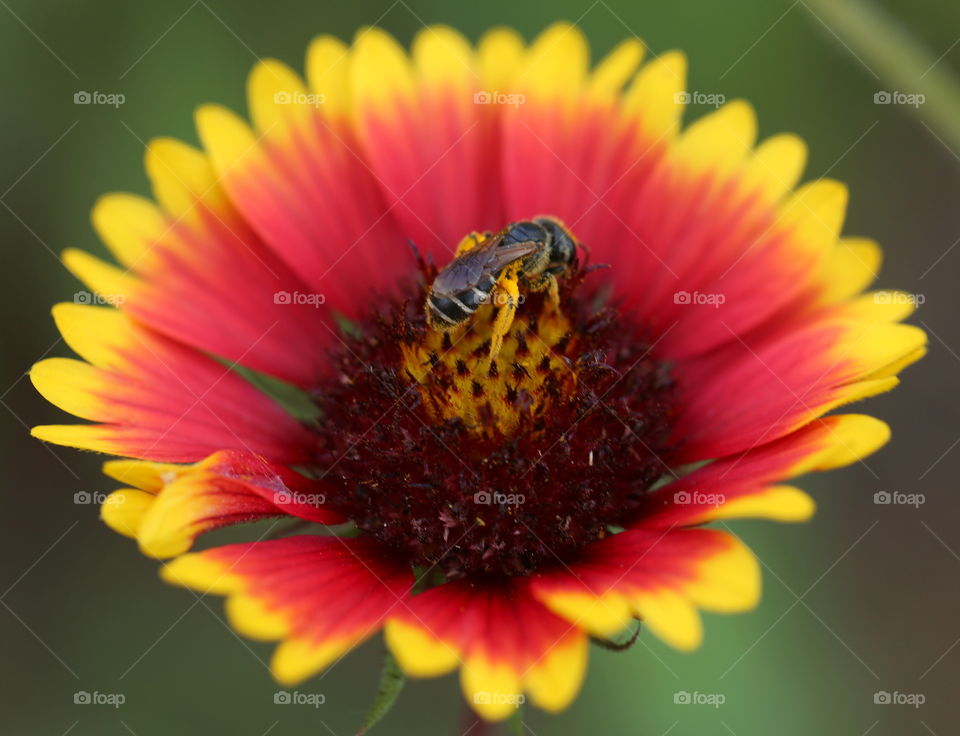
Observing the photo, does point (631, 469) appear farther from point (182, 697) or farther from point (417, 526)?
point (182, 697)
